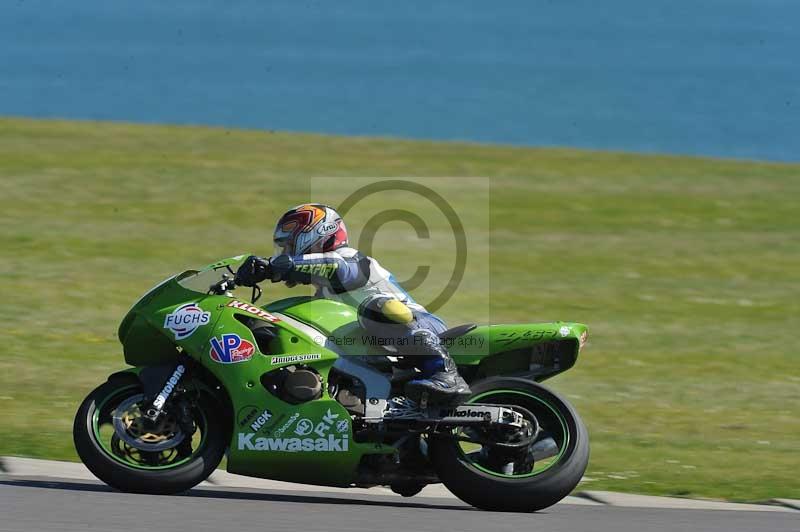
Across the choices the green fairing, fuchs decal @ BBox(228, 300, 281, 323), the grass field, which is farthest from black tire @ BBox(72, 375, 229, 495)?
the grass field

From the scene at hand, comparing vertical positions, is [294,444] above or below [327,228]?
below

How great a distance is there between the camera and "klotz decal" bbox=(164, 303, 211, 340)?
23.4 feet

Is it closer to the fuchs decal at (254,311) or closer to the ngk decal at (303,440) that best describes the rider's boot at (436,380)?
the ngk decal at (303,440)

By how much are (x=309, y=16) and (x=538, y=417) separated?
31963mm

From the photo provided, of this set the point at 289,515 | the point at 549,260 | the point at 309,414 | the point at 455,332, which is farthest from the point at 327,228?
the point at 549,260

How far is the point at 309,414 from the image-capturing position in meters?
7.11

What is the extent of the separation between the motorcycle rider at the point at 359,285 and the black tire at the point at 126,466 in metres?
0.88

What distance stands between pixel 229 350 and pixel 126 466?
0.80 meters

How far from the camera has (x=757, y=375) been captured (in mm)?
12523

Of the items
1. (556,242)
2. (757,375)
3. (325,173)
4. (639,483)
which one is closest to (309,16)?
(325,173)

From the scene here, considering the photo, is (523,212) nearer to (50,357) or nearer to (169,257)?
(169,257)

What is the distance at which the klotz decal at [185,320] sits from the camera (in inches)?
281

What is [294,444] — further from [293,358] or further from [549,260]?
[549,260]

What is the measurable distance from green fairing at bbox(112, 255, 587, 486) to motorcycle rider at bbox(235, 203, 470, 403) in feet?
0.50
